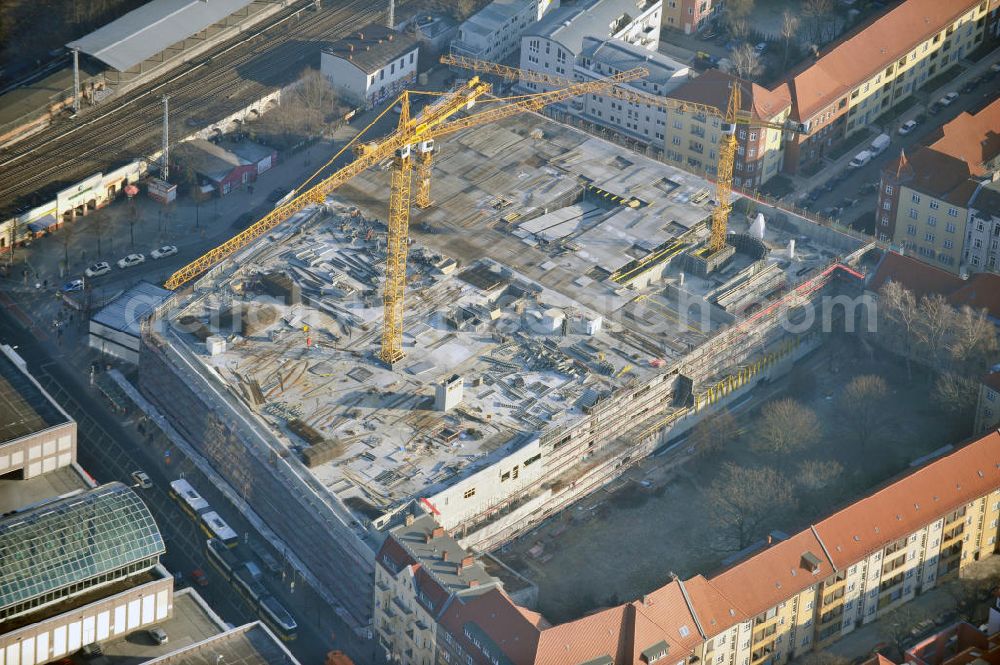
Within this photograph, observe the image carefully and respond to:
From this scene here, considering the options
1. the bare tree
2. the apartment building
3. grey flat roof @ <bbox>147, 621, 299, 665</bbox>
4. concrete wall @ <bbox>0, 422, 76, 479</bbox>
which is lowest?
the bare tree

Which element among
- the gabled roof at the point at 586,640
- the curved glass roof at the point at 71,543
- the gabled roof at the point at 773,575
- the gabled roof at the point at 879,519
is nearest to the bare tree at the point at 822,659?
the gabled roof at the point at 773,575

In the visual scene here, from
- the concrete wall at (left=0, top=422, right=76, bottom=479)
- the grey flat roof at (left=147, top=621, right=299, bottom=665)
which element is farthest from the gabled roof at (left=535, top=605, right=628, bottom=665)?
the concrete wall at (left=0, top=422, right=76, bottom=479)

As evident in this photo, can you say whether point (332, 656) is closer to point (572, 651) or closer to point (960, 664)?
point (572, 651)

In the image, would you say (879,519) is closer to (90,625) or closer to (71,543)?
(90,625)

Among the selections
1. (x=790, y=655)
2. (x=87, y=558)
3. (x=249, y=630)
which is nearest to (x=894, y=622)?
(x=790, y=655)

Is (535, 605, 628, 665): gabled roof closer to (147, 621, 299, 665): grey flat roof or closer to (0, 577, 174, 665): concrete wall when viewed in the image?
(147, 621, 299, 665): grey flat roof
